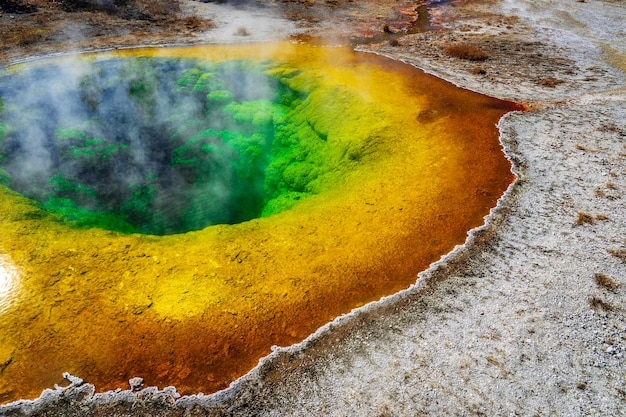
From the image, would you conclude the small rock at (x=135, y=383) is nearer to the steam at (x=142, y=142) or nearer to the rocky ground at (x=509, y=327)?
the rocky ground at (x=509, y=327)

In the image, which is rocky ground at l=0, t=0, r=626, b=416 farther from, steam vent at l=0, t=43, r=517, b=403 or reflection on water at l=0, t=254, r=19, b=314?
reflection on water at l=0, t=254, r=19, b=314

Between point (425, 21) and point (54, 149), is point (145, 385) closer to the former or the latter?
point (54, 149)

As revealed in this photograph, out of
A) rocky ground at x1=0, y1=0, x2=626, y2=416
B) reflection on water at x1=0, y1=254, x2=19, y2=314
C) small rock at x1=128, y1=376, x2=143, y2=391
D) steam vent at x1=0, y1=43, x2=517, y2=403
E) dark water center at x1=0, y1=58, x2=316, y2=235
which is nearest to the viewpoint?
rocky ground at x1=0, y1=0, x2=626, y2=416

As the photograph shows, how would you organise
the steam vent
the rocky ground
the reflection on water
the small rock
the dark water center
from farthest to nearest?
the dark water center, the reflection on water, the steam vent, the small rock, the rocky ground

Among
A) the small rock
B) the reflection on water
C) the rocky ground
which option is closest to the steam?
the reflection on water

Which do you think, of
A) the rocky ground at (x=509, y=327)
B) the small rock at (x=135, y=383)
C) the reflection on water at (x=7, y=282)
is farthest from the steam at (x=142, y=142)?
the rocky ground at (x=509, y=327)

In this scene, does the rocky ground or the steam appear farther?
the steam
